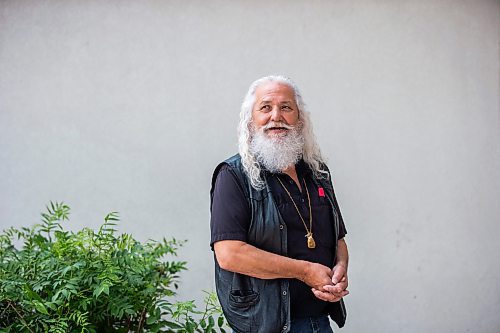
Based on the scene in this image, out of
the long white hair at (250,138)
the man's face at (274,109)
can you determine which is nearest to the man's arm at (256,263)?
the long white hair at (250,138)

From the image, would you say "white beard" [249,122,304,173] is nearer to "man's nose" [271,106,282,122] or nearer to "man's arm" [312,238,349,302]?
"man's nose" [271,106,282,122]

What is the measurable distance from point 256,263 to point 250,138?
0.55 meters

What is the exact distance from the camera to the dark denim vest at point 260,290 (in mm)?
2139

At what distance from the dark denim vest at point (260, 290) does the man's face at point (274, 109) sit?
1.01ft

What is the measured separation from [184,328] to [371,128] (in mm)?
1989

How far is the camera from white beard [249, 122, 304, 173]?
7.62 feet

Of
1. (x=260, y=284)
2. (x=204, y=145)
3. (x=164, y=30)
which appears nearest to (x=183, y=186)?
(x=204, y=145)

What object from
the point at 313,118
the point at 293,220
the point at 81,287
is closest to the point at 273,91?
the point at 293,220

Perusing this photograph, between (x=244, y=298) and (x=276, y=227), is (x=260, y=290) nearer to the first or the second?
(x=244, y=298)

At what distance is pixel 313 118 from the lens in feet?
13.2

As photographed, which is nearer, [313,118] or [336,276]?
[336,276]

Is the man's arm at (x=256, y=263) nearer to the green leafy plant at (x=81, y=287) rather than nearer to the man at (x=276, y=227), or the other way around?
the man at (x=276, y=227)

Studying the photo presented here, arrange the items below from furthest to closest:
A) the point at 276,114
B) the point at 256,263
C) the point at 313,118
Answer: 1. the point at 313,118
2. the point at 276,114
3. the point at 256,263

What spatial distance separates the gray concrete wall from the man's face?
157cm
